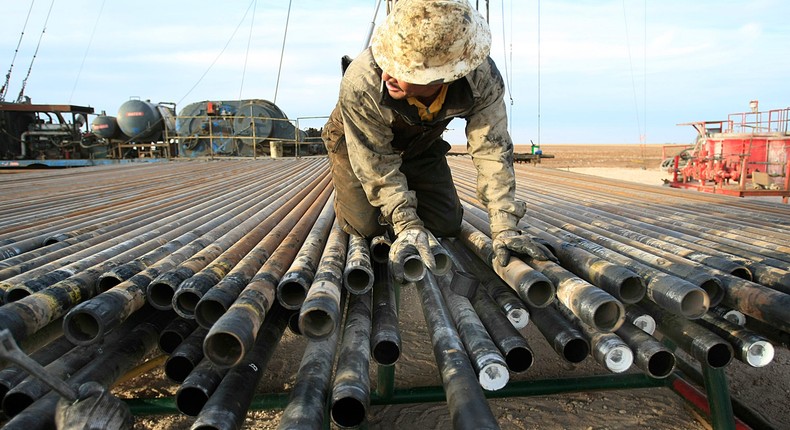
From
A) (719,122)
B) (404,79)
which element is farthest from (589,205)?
(719,122)

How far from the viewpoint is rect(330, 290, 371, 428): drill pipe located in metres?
1.64

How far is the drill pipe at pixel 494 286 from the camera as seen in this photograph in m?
2.16

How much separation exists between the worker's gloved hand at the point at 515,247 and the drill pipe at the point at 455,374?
35cm

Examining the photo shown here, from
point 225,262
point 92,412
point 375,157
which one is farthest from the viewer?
point 375,157

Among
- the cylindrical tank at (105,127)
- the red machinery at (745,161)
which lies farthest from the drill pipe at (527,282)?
the cylindrical tank at (105,127)

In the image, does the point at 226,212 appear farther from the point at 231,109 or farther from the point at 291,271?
the point at 231,109

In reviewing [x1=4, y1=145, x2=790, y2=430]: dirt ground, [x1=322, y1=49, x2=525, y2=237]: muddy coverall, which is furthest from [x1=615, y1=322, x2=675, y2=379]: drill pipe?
[x1=4, y1=145, x2=790, y2=430]: dirt ground

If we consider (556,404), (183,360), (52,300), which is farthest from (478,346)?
(556,404)

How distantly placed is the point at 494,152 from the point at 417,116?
0.47 m

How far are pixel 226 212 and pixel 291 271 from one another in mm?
2328

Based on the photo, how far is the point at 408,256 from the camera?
2.12 meters

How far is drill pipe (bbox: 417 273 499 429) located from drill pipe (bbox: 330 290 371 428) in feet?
0.89

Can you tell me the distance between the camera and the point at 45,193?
5.98m

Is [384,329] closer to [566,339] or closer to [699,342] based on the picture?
[566,339]
